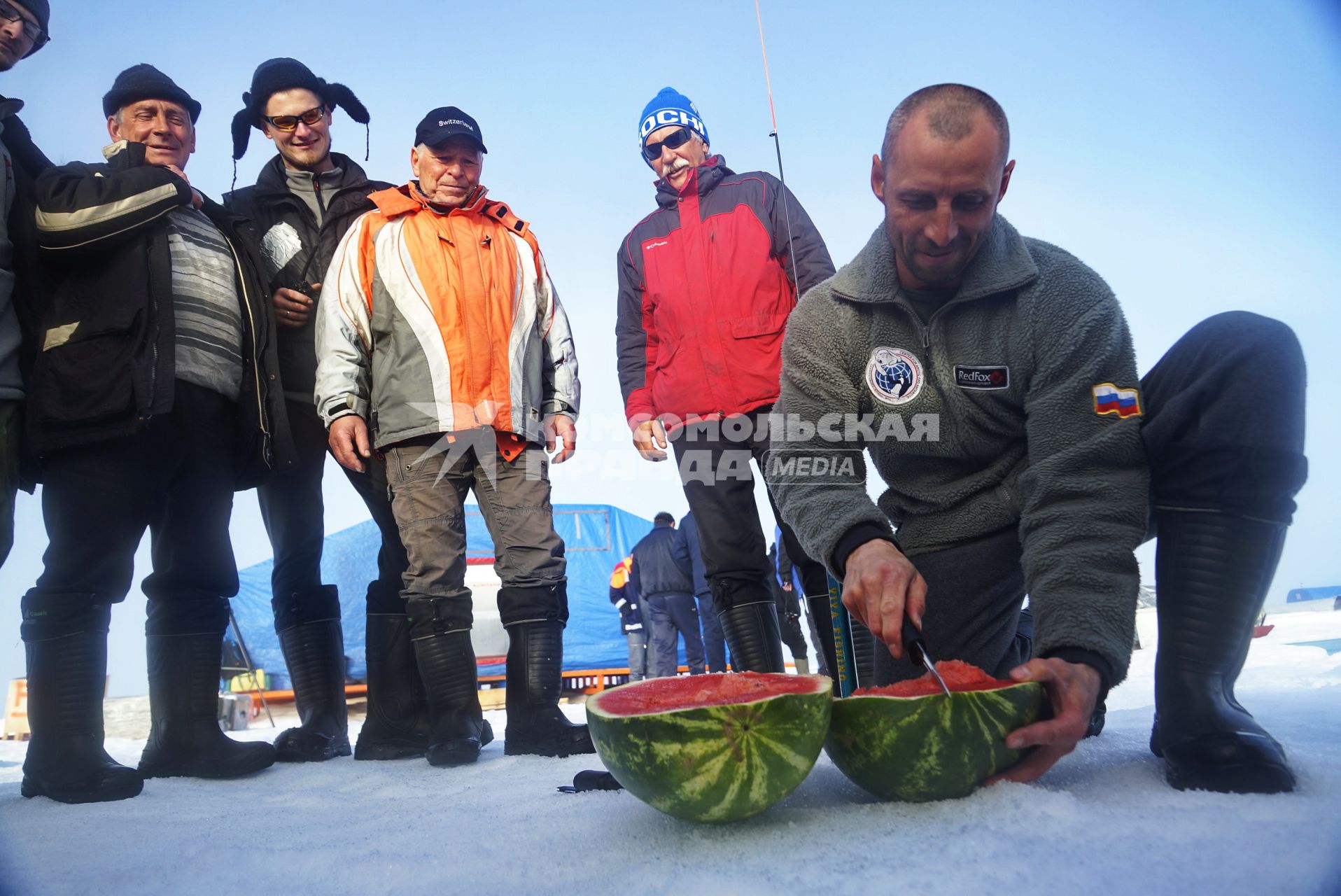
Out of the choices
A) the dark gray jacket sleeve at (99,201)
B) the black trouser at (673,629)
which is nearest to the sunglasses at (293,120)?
the dark gray jacket sleeve at (99,201)

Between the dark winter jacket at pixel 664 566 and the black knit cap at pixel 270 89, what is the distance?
6.49m

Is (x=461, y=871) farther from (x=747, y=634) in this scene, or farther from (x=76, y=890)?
(x=747, y=634)

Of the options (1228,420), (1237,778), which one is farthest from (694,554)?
(1237,778)

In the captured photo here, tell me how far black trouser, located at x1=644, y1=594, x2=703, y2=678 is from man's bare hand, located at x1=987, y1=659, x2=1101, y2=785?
810cm

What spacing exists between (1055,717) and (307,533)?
282cm

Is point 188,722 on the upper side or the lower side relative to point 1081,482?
lower

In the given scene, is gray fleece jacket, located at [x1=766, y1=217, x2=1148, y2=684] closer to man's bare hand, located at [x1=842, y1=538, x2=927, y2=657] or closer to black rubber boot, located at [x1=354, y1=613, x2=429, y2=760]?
man's bare hand, located at [x1=842, y1=538, x2=927, y2=657]

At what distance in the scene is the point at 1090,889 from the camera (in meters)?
1.00

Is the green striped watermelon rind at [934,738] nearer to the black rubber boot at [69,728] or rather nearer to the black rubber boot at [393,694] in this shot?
the black rubber boot at [69,728]

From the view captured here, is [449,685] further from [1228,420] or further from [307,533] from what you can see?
[1228,420]

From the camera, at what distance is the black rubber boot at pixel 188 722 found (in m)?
2.66

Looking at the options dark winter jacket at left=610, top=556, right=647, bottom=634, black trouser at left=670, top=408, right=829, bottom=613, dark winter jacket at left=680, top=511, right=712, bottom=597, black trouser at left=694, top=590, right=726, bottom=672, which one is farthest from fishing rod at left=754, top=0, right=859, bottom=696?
dark winter jacket at left=610, top=556, right=647, bottom=634

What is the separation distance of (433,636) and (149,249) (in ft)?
4.78

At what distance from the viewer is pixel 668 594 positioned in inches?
384
